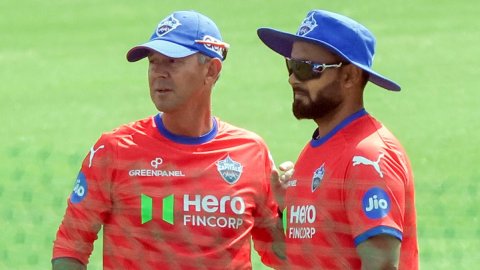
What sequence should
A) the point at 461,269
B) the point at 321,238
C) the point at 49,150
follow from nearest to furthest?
the point at 321,238 < the point at 461,269 < the point at 49,150

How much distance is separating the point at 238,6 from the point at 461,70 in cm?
426

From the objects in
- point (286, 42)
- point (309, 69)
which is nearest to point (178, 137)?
point (286, 42)

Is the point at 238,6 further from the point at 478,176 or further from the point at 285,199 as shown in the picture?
the point at 285,199

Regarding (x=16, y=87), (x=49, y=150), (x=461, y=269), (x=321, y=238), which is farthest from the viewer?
(x=16, y=87)

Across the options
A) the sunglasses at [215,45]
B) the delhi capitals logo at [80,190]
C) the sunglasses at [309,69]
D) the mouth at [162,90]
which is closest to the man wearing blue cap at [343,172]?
the sunglasses at [309,69]

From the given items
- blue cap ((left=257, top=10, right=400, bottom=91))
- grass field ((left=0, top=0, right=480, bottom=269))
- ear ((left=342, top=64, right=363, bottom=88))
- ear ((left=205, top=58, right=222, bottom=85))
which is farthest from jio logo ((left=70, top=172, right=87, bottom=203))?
grass field ((left=0, top=0, right=480, bottom=269))

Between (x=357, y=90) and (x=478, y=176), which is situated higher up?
(x=357, y=90)

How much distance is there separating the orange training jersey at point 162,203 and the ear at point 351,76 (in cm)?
73

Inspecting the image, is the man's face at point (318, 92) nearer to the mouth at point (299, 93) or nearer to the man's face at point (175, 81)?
the mouth at point (299, 93)

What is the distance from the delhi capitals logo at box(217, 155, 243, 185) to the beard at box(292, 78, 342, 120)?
1.85 feet

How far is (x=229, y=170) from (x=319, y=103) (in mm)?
662

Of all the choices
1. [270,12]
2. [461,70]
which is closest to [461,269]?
[461,70]

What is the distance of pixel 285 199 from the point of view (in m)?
6.44

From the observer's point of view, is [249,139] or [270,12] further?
[270,12]
